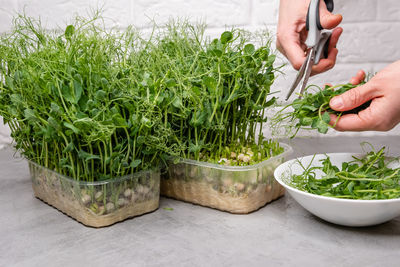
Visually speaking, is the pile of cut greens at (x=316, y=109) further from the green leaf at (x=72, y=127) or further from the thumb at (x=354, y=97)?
the green leaf at (x=72, y=127)

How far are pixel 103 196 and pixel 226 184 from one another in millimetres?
174

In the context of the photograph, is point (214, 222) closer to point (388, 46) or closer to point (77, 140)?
point (77, 140)

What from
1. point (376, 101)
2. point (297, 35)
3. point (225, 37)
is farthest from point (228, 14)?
point (376, 101)

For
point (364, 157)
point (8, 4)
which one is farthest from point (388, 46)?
point (8, 4)

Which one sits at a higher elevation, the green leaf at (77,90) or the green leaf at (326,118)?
the green leaf at (77,90)

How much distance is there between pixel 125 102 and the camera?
0.56m

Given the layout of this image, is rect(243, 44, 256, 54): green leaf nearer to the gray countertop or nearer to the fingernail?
the fingernail

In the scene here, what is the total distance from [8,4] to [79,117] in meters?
0.74

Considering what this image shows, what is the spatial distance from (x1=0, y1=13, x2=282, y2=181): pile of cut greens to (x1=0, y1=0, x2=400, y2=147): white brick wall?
42 cm

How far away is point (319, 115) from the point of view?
1.97 ft

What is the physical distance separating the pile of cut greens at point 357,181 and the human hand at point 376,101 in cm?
7

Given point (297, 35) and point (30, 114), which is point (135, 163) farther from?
point (297, 35)

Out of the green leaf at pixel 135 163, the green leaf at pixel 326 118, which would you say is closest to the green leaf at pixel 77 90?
the green leaf at pixel 135 163

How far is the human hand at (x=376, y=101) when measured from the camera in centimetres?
57
